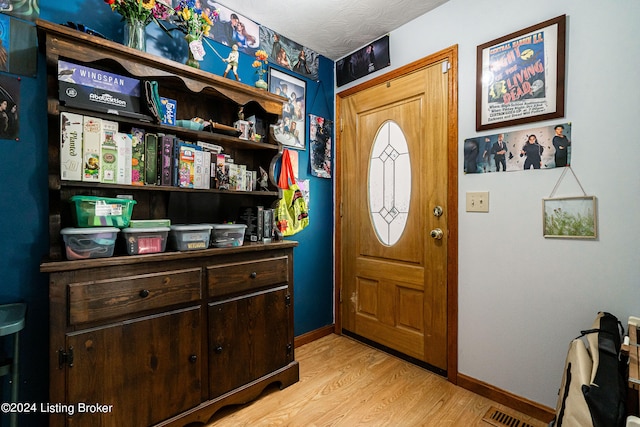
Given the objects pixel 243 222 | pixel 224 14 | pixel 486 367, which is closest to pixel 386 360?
pixel 486 367

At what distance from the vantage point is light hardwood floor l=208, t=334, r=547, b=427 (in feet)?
5.35

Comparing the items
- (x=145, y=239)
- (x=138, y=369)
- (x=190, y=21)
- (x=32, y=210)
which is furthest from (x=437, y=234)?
(x=32, y=210)

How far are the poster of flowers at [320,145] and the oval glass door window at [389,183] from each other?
43cm

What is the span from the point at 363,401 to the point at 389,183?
1.53m

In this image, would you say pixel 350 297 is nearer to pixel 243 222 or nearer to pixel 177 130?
pixel 243 222

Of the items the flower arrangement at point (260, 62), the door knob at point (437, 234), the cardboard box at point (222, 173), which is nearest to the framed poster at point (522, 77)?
the door knob at point (437, 234)

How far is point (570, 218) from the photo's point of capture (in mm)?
1531

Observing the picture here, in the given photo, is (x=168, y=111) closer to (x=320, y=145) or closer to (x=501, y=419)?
(x=320, y=145)

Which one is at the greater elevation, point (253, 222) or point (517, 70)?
point (517, 70)

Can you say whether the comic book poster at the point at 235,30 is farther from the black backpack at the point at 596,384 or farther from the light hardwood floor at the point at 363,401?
the black backpack at the point at 596,384

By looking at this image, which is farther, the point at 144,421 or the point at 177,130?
the point at 177,130

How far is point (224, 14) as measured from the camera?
2.05 metres

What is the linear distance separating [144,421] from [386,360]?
5.34ft

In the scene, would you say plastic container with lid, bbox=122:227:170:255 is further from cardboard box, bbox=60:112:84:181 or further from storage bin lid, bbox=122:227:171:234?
cardboard box, bbox=60:112:84:181
